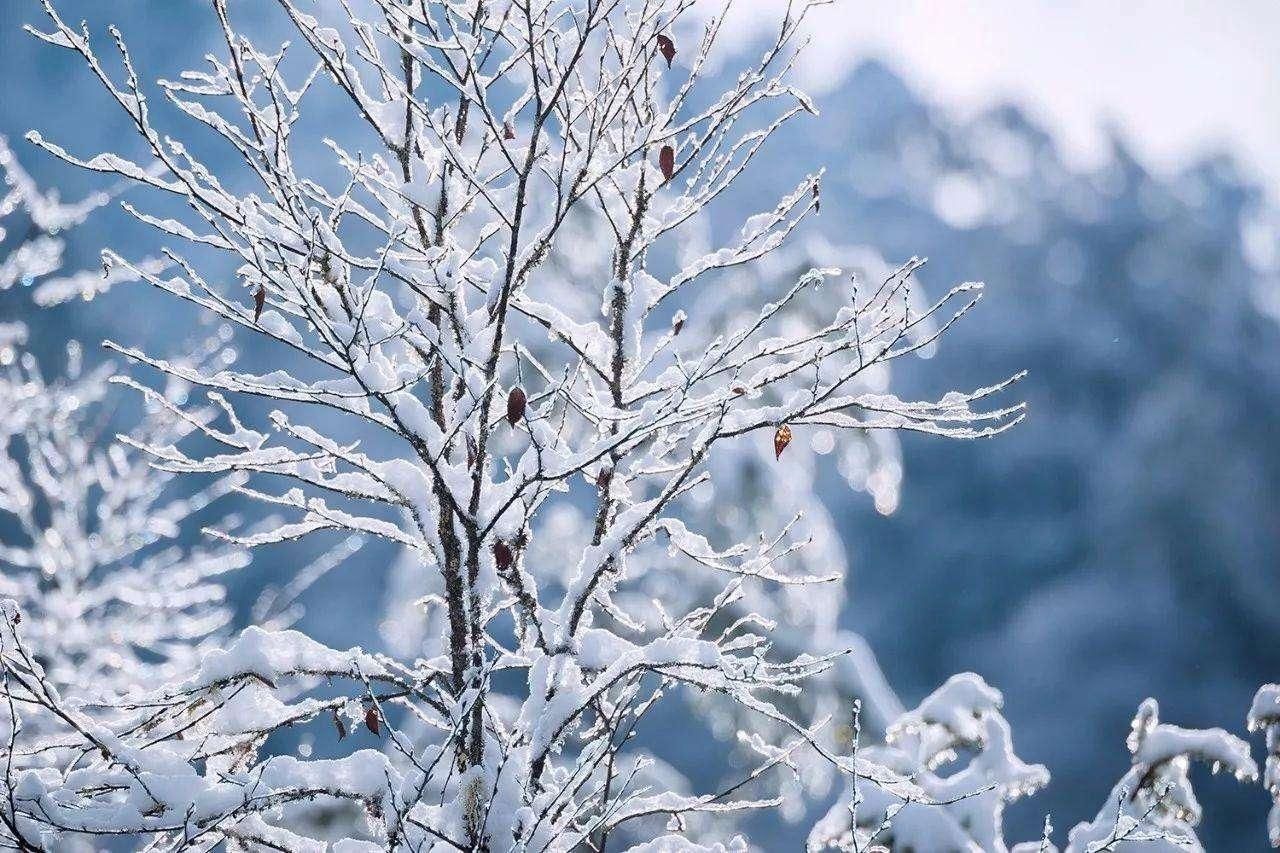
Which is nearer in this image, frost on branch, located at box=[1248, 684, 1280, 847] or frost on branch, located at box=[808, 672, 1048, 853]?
frost on branch, located at box=[808, 672, 1048, 853]

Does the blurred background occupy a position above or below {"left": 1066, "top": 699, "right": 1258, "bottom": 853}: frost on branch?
above

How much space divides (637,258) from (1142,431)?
2105 cm

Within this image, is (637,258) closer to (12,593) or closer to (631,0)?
(631,0)

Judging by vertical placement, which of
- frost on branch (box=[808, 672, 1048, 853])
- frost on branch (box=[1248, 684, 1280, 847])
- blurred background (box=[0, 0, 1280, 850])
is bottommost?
frost on branch (box=[808, 672, 1048, 853])

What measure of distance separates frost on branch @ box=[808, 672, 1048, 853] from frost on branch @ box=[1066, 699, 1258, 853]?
11.6 inches

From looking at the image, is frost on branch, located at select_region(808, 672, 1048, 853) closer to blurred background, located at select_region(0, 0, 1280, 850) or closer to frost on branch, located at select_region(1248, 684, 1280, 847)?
frost on branch, located at select_region(1248, 684, 1280, 847)

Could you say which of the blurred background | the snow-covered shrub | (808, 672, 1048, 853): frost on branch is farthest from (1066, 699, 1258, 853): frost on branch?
the blurred background

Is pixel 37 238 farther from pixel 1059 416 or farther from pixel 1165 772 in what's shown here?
pixel 1059 416

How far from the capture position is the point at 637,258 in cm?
310

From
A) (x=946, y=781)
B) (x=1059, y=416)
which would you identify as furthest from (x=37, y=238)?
(x=1059, y=416)

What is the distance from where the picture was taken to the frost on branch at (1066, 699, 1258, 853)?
11.8ft

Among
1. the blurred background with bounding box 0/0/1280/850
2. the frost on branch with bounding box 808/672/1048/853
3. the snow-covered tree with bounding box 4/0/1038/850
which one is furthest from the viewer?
the blurred background with bounding box 0/0/1280/850

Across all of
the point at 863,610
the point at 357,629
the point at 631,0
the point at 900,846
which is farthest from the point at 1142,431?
the point at 631,0

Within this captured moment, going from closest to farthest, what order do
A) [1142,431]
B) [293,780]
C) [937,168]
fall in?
[293,780] < [1142,431] < [937,168]
